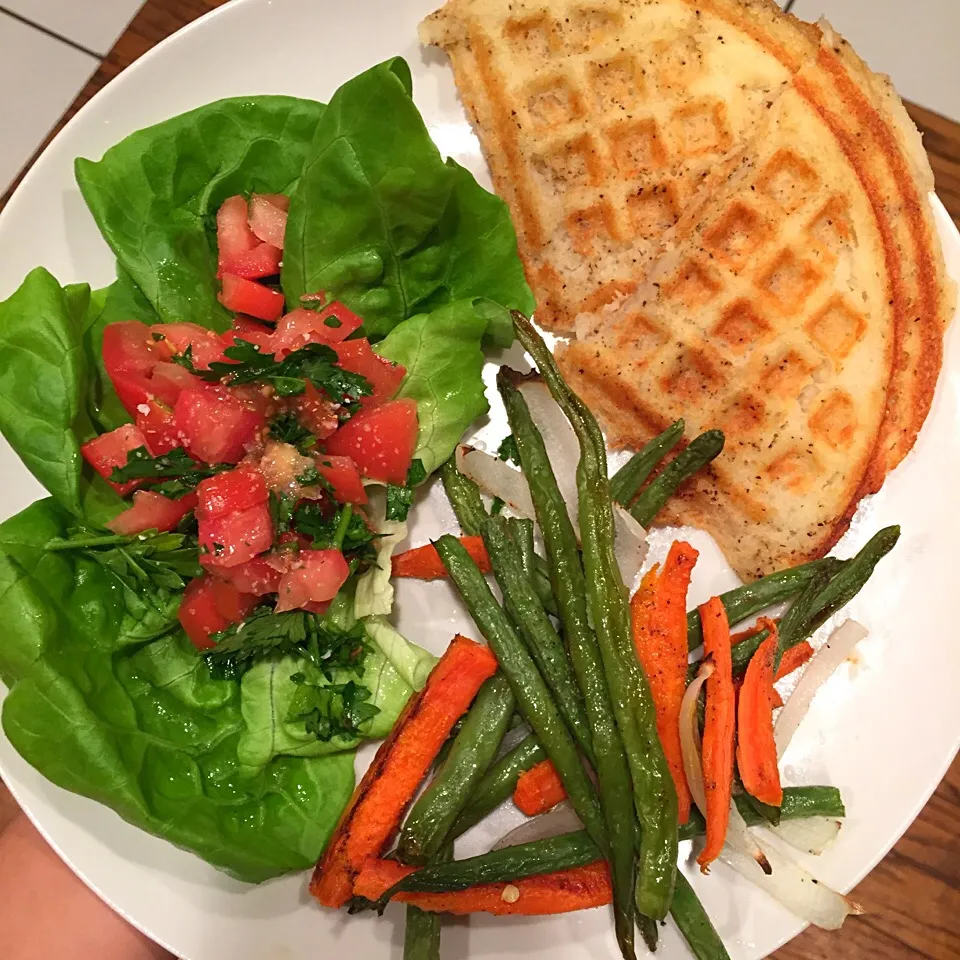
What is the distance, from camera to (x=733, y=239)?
2.37m


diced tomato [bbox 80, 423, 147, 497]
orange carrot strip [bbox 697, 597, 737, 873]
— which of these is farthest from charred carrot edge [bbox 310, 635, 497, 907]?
diced tomato [bbox 80, 423, 147, 497]

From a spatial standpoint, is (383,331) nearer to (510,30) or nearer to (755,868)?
(510,30)

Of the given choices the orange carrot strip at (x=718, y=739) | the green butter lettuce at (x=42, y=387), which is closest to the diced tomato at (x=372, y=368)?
the green butter lettuce at (x=42, y=387)

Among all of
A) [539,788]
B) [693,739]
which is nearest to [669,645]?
[693,739]

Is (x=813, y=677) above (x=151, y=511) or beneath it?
beneath

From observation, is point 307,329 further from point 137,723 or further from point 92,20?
point 92,20

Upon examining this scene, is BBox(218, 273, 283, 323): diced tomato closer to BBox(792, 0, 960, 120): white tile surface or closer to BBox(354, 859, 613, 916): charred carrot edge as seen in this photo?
BBox(354, 859, 613, 916): charred carrot edge

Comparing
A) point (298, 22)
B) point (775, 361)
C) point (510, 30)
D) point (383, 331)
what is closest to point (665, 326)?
point (775, 361)

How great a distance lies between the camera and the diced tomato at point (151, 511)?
209 cm

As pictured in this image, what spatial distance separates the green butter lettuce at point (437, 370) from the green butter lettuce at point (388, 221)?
0.36ft

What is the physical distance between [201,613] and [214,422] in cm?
53

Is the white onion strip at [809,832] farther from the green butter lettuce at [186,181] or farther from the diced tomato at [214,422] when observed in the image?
the green butter lettuce at [186,181]

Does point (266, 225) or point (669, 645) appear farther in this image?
point (266, 225)

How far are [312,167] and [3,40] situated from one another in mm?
1673
